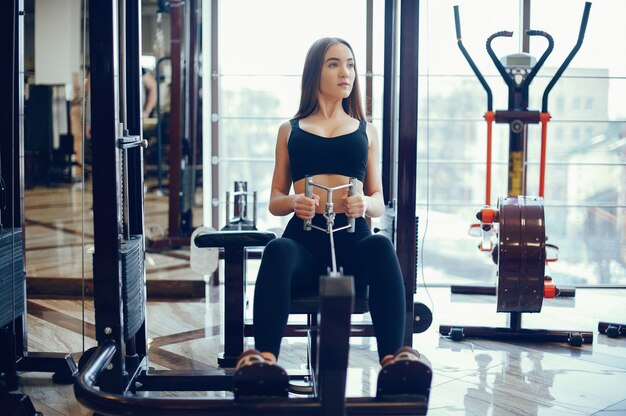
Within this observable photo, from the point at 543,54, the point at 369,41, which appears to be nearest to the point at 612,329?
the point at 543,54

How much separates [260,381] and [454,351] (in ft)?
4.83

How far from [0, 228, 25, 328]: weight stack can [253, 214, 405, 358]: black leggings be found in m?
0.88

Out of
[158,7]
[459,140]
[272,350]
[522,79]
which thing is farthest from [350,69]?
[459,140]

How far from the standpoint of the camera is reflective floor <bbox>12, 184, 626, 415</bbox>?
2635 mm

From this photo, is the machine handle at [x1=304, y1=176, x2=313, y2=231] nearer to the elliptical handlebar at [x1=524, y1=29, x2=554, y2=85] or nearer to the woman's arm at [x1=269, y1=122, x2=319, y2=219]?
the woman's arm at [x1=269, y1=122, x2=319, y2=219]

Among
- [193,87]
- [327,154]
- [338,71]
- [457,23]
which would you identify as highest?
[457,23]

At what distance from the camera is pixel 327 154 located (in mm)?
2529

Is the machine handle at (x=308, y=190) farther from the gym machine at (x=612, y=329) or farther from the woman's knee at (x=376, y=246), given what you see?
the gym machine at (x=612, y=329)

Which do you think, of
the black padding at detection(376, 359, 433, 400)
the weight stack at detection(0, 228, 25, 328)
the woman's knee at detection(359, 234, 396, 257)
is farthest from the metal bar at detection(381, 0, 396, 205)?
the weight stack at detection(0, 228, 25, 328)

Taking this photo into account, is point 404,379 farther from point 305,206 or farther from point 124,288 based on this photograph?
point 124,288

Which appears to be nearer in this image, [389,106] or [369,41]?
[389,106]

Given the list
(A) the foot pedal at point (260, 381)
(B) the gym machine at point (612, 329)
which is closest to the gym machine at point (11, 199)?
(A) the foot pedal at point (260, 381)

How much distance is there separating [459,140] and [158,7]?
762 centimetres

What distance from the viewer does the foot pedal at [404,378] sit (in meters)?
1.98
